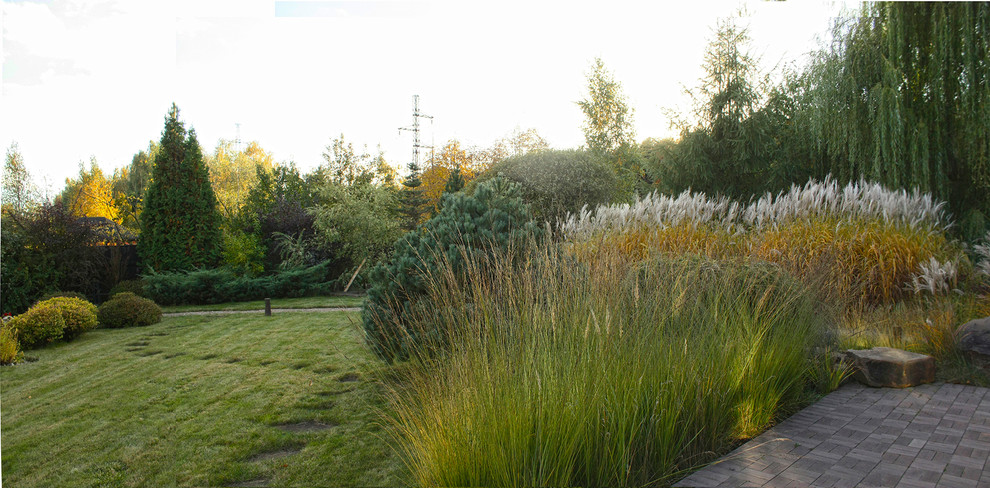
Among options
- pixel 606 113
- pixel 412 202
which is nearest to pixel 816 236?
pixel 412 202

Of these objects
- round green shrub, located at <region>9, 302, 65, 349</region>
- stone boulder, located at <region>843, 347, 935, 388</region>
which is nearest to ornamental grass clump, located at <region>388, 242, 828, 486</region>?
stone boulder, located at <region>843, 347, 935, 388</region>

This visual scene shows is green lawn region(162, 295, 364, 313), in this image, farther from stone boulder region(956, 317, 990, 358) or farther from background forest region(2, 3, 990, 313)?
stone boulder region(956, 317, 990, 358)

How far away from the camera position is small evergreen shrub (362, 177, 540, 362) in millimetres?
3756

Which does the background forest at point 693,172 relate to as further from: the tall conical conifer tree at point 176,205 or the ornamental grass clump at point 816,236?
the ornamental grass clump at point 816,236

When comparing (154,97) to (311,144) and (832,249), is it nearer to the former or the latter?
(832,249)

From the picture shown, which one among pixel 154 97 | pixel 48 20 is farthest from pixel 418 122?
pixel 48 20

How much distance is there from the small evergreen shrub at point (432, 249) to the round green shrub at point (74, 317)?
17.7ft

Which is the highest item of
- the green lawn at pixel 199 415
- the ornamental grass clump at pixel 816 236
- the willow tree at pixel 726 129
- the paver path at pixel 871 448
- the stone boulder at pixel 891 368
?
the willow tree at pixel 726 129

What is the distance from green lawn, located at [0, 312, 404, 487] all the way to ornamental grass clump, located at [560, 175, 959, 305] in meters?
2.47

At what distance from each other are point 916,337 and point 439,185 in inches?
572

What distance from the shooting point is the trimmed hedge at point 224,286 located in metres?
10.3

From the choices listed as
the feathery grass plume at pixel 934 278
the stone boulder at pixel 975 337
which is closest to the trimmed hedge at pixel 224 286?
the feathery grass plume at pixel 934 278

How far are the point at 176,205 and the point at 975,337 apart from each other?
1311 centimetres

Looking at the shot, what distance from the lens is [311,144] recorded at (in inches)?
853
